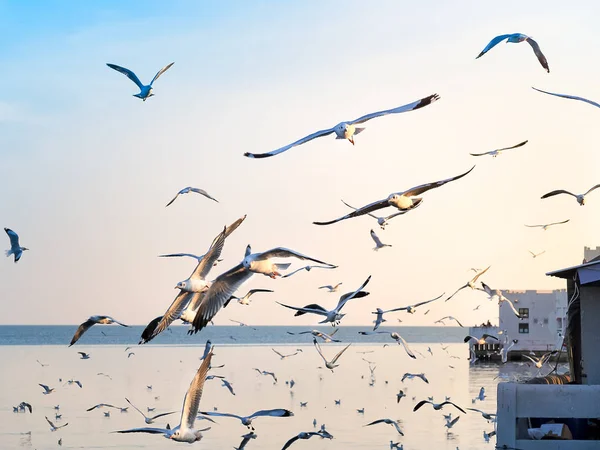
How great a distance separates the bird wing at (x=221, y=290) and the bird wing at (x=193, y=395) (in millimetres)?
1311

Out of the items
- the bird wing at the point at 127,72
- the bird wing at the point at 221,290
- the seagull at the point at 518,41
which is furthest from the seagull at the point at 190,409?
the bird wing at the point at 127,72

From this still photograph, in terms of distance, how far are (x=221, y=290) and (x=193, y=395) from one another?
226 centimetres

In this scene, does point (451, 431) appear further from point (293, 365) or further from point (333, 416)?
point (293, 365)

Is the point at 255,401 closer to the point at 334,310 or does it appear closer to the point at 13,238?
the point at 13,238

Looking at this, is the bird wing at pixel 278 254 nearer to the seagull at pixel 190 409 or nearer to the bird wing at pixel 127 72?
the seagull at pixel 190 409

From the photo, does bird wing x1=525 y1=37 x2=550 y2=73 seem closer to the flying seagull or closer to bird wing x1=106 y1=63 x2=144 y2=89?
bird wing x1=106 y1=63 x2=144 y2=89

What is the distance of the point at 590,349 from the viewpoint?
19.4m

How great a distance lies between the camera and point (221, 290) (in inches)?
750

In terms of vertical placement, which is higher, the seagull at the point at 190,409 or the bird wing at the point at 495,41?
the bird wing at the point at 495,41

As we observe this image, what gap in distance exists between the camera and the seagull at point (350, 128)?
16.0 metres

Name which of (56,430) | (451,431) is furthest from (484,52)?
(56,430)

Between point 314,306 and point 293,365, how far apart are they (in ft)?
179

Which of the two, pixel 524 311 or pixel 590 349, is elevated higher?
pixel 524 311

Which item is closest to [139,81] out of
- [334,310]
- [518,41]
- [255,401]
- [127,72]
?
[127,72]
